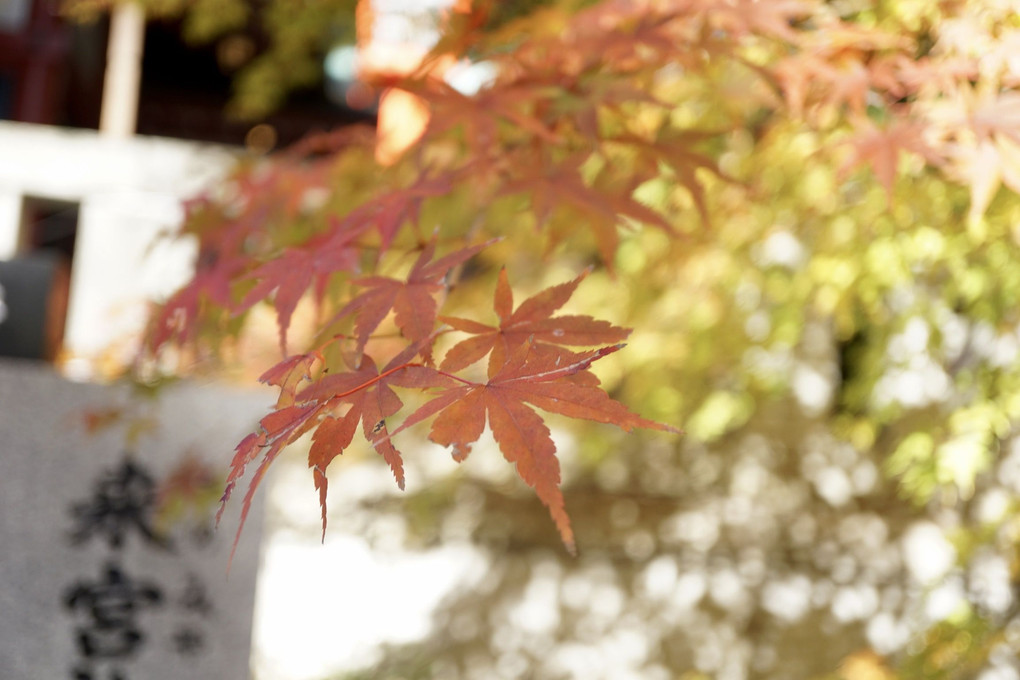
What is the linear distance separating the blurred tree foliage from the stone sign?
1.15 ft

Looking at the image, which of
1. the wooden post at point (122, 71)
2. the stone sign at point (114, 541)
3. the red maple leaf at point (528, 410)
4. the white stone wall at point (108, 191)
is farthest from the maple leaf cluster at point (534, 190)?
the wooden post at point (122, 71)

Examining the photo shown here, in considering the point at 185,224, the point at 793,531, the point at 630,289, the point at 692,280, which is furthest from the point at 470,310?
the point at 793,531

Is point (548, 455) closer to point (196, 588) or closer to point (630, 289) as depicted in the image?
point (196, 588)

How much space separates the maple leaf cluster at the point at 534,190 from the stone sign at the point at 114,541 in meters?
0.34

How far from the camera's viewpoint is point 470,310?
298 cm

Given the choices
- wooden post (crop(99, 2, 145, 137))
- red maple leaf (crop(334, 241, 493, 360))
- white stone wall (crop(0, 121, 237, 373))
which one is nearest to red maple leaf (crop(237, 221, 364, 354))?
red maple leaf (crop(334, 241, 493, 360))

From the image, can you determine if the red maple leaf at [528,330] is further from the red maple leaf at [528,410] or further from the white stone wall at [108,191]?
the white stone wall at [108,191]

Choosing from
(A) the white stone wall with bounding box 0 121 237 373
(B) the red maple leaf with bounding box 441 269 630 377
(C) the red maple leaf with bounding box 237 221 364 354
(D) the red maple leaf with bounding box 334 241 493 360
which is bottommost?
(A) the white stone wall with bounding box 0 121 237 373

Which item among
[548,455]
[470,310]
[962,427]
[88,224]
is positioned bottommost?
[88,224]

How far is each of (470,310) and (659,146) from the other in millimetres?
1499

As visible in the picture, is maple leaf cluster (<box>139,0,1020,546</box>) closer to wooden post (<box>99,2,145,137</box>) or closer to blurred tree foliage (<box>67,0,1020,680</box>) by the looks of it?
blurred tree foliage (<box>67,0,1020,680</box>)

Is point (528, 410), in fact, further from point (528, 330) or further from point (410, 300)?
point (410, 300)

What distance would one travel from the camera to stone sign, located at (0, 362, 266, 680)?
6.76 ft

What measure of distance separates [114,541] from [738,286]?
6.50ft
